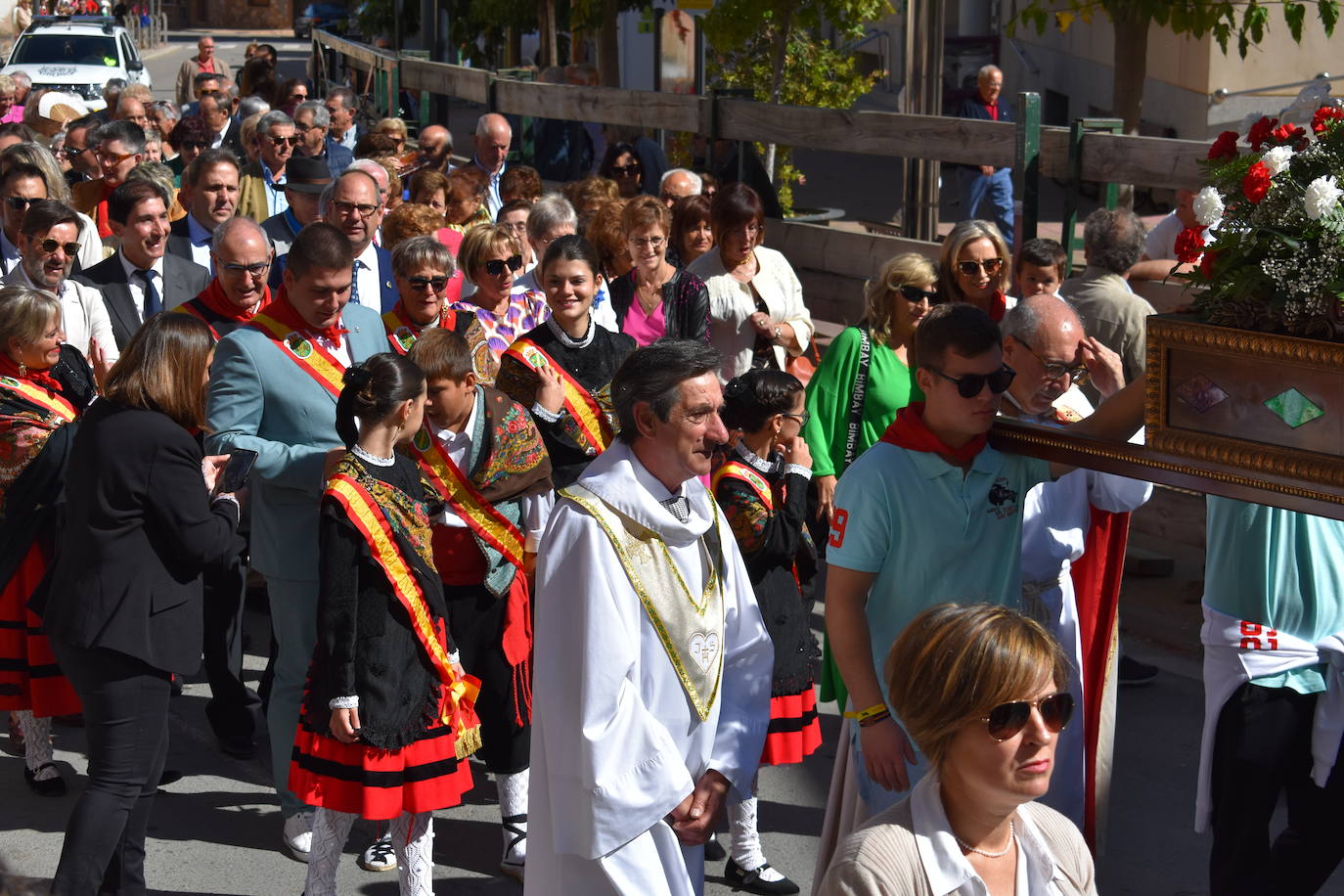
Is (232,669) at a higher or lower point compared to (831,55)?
lower

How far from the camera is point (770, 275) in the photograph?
793cm

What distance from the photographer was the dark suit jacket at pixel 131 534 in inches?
194

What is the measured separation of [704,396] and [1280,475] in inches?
50.8

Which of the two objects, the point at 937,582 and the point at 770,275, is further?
the point at 770,275

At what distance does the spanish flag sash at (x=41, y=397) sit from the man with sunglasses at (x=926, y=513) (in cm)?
320

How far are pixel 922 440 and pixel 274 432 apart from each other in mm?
2380

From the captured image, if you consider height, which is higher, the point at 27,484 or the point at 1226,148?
the point at 1226,148

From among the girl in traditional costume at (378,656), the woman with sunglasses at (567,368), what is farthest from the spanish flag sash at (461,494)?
the woman with sunglasses at (567,368)

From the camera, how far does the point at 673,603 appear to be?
394cm

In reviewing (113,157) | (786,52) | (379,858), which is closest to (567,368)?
(379,858)

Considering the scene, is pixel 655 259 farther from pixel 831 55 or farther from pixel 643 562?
pixel 831 55

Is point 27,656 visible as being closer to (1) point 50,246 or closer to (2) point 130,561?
(2) point 130,561

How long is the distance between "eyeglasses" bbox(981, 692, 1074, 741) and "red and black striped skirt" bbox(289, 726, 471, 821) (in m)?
2.41

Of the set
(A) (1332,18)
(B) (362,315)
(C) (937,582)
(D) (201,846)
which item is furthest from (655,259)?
(A) (1332,18)
